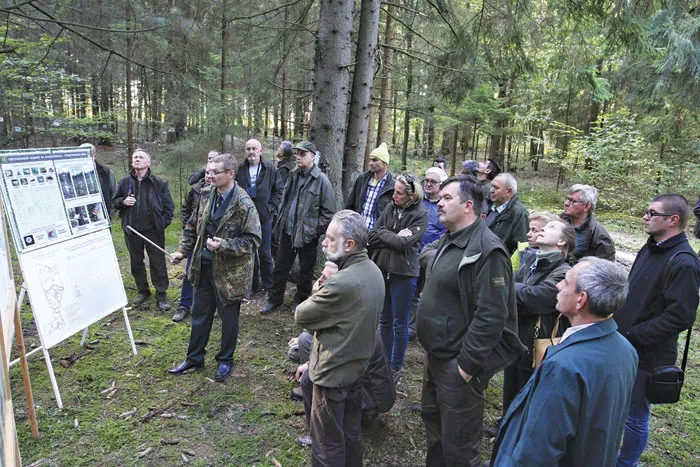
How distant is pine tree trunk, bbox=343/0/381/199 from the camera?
6.45 metres

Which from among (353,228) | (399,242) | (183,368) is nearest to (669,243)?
Result: (399,242)

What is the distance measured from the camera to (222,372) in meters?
4.15

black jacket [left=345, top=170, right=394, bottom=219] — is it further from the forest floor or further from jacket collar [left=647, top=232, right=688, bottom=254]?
jacket collar [left=647, top=232, right=688, bottom=254]

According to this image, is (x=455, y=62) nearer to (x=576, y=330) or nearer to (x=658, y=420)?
(x=658, y=420)

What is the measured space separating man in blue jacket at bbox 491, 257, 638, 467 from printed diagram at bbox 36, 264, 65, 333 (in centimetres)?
381

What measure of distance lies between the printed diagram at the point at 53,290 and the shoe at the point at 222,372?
1434mm

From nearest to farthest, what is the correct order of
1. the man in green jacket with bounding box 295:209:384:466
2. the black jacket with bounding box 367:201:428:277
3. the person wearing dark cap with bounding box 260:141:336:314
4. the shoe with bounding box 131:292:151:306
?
the man in green jacket with bounding box 295:209:384:466, the black jacket with bounding box 367:201:428:277, the person wearing dark cap with bounding box 260:141:336:314, the shoe with bounding box 131:292:151:306

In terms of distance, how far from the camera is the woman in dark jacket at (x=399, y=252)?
13.3 ft

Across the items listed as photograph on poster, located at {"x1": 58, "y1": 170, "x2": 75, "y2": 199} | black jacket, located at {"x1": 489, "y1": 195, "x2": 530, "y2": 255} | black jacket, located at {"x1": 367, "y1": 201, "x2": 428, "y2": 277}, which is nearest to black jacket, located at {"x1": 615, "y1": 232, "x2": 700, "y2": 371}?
black jacket, located at {"x1": 489, "y1": 195, "x2": 530, "y2": 255}

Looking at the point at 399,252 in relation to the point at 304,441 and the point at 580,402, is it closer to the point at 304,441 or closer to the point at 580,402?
the point at 304,441

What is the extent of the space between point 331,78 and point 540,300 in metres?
4.23

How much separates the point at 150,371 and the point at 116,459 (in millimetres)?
1262

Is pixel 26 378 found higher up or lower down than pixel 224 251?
lower down

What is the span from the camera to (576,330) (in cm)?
178
